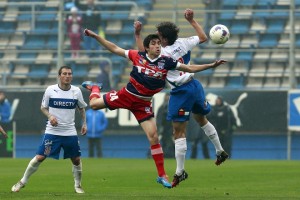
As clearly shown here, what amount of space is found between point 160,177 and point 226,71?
18.1m

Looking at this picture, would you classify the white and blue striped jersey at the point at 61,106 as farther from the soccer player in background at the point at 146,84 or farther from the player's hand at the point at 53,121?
the soccer player in background at the point at 146,84

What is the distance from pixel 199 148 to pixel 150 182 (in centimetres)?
1445

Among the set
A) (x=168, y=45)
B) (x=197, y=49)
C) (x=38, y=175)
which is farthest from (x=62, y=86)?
(x=197, y=49)

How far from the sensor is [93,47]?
34031 millimetres

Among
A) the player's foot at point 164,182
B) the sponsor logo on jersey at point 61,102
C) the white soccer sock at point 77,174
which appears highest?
the sponsor logo on jersey at point 61,102

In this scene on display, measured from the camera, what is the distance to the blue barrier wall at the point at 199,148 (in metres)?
32.2

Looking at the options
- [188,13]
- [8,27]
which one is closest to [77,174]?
[188,13]

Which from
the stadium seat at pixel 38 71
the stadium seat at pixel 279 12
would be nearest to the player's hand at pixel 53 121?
the stadium seat at pixel 279 12

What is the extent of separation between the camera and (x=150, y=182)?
19750 mm

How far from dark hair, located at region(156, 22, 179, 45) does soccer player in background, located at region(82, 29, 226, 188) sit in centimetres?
57

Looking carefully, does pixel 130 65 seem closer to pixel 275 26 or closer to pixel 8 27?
pixel 8 27

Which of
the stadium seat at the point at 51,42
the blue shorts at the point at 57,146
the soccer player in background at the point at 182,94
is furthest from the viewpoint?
the stadium seat at the point at 51,42

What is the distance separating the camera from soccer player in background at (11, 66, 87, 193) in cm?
1639

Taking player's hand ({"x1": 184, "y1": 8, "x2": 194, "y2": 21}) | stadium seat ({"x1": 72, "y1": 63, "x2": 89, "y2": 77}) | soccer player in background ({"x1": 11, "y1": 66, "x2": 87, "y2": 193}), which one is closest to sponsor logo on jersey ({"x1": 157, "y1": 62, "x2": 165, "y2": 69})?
player's hand ({"x1": 184, "y1": 8, "x2": 194, "y2": 21})
